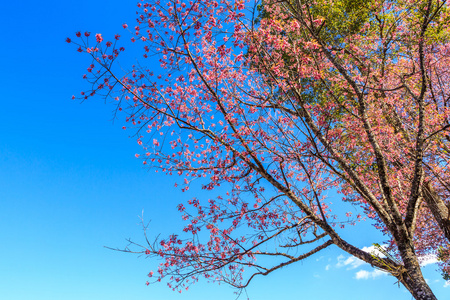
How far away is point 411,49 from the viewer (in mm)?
9883

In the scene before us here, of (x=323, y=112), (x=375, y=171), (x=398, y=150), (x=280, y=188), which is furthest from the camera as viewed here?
(x=375, y=171)

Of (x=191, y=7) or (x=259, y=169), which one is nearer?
(x=191, y=7)

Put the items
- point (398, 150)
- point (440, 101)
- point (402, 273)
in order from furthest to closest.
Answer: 1. point (440, 101)
2. point (398, 150)
3. point (402, 273)

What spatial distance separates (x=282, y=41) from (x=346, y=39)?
3.66 metres

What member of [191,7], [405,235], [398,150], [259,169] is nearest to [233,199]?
[259,169]

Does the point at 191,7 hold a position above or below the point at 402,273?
above

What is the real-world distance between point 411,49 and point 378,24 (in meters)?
1.31

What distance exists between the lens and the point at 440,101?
10.7m

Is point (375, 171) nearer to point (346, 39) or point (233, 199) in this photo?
point (346, 39)

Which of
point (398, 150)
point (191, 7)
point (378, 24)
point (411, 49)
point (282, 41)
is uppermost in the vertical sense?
point (378, 24)

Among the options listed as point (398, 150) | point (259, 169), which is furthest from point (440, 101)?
point (259, 169)

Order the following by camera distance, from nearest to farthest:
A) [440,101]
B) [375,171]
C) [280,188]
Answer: [280,188] < [375,171] < [440,101]

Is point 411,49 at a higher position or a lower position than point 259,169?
higher

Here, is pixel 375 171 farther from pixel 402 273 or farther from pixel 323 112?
pixel 402 273
